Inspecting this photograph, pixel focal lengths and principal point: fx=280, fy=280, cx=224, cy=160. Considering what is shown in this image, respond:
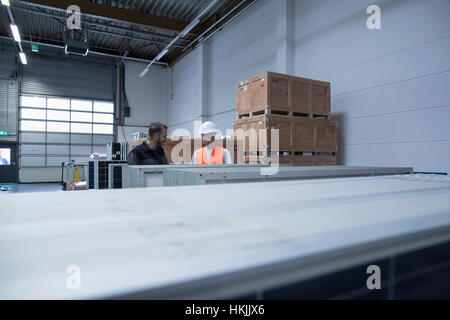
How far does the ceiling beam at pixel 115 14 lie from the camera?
8609 millimetres

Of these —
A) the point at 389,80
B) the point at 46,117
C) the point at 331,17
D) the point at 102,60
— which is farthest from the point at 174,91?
the point at 389,80

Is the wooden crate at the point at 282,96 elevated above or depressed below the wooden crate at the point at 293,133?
above

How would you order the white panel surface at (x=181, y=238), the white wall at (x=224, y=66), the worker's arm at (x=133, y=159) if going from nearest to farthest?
the white panel surface at (x=181, y=238), the worker's arm at (x=133, y=159), the white wall at (x=224, y=66)

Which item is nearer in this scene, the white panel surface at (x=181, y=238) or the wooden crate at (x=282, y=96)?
the white panel surface at (x=181, y=238)

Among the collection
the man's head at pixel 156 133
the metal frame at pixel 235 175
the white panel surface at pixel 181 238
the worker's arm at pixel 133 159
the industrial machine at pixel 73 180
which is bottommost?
the industrial machine at pixel 73 180

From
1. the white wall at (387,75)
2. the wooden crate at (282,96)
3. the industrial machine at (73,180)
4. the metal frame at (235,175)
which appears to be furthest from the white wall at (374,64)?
the industrial machine at (73,180)

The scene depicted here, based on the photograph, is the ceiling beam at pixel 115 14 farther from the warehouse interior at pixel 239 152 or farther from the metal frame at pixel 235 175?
the metal frame at pixel 235 175

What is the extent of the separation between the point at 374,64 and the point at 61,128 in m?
13.4

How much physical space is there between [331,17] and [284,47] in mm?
1321

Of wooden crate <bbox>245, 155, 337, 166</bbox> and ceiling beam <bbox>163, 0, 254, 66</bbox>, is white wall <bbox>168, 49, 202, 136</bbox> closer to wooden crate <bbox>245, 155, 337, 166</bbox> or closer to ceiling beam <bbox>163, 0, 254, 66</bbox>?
ceiling beam <bbox>163, 0, 254, 66</bbox>

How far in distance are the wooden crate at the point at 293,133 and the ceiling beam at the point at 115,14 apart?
6.46 meters

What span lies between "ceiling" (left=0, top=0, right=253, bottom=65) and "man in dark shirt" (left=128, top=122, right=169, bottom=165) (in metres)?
6.56

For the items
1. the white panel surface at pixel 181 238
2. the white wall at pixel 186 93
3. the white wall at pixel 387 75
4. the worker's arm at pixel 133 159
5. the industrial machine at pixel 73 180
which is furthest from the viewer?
the white wall at pixel 186 93
